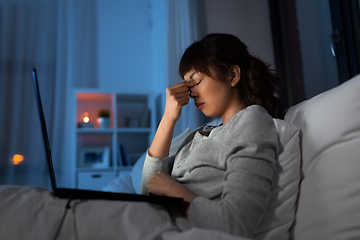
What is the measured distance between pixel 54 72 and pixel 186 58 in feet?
7.58

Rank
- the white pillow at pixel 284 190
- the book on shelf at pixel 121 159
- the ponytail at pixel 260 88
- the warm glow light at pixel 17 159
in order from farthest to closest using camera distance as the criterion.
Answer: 1. the book on shelf at pixel 121 159
2. the warm glow light at pixel 17 159
3. the ponytail at pixel 260 88
4. the white pillow at pixel 284 190

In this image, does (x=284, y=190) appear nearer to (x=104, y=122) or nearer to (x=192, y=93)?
(x=192, y=93)

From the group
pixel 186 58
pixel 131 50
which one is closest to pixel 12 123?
pixel 131 50

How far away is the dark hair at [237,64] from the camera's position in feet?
3.41

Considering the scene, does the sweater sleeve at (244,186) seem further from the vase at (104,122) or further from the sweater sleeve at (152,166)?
the vase at (104,122)

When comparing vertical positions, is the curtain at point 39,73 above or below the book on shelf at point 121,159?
above

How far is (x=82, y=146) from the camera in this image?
10.0 ft

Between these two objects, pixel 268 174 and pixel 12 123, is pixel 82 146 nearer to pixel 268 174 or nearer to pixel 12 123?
pixel 12 123

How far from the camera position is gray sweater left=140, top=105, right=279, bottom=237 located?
0.62 m

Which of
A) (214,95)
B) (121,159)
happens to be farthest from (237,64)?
(121,159)

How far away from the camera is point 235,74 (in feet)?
3.51

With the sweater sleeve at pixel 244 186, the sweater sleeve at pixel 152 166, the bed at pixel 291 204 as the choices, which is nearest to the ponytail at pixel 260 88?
the bed at pixel 291 204

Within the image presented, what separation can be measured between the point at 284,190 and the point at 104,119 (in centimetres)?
242

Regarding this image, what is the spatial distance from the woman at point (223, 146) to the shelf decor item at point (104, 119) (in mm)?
1950
